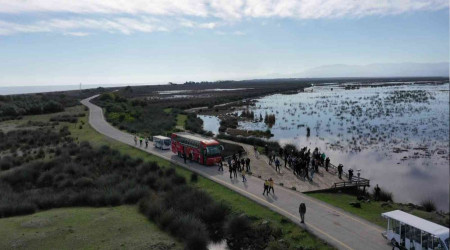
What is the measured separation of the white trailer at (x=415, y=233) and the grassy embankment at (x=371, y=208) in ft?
10.3

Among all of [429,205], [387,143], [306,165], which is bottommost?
[429,205]

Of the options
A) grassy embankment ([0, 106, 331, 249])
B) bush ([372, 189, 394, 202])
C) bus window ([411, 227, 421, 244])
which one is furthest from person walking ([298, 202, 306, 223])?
bush ([372, 189, 394, 202])

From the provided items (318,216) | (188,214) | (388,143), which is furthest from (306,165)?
(388,143)

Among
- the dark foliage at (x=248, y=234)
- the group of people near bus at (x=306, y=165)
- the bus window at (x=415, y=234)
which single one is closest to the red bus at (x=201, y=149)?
the group of people near bus at (x=306, y=165)

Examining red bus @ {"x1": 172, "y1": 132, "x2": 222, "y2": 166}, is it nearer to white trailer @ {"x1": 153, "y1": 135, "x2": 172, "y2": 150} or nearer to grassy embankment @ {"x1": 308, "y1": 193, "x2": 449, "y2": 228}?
white trailer @ {"x1": 153, "y1": 135, "x2": 172, "y2": 150}

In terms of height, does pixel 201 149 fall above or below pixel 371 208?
above

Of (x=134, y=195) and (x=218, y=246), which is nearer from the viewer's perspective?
(x=218, y=246)

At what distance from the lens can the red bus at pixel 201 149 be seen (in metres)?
33.6

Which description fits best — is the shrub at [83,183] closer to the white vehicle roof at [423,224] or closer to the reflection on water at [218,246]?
the reflection on water at [218,246]

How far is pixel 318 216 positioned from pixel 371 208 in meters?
4.72

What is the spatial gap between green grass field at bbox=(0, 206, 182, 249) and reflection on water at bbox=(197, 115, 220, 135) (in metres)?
37.9

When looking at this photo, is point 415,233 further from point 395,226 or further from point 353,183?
point 353,183

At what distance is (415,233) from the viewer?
14492 mm

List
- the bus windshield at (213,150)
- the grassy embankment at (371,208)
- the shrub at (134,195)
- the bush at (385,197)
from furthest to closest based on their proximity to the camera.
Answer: the bus windshield at (213,150) < the bush at (385,197) < the shrub at (134,195) < the grassy embankment at (371,208)
